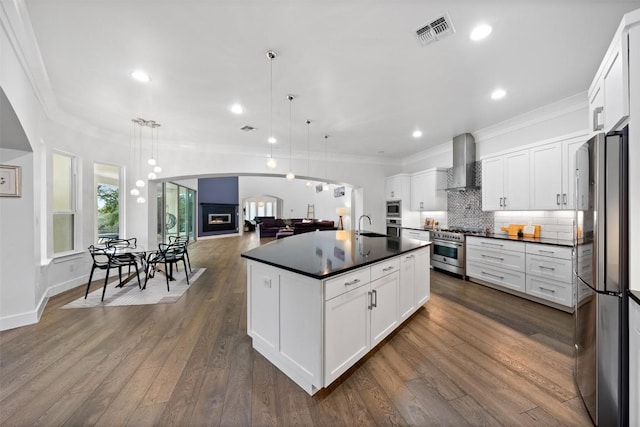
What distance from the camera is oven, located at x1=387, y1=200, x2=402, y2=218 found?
21.4 feet

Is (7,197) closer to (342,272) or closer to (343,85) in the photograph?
(342,272)

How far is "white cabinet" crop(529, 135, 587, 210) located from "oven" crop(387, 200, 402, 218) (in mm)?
2963

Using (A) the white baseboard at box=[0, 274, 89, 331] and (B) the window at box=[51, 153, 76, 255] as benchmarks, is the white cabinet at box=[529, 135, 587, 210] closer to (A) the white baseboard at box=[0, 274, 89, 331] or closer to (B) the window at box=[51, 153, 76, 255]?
(A) the white baseboard at box=[0, 274, 89, 331]

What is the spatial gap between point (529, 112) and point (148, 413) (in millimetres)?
5685

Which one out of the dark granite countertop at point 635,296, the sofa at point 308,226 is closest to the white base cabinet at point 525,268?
the dark granite countertop at point 635,296

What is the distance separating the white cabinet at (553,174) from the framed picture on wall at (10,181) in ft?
21.6

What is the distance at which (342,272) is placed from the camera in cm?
178

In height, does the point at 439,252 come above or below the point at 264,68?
below

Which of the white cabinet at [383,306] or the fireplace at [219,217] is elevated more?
the fireplace at [219,217]

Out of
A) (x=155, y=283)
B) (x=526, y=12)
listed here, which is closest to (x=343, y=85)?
(x=526, y=12)

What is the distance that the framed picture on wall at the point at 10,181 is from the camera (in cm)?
272

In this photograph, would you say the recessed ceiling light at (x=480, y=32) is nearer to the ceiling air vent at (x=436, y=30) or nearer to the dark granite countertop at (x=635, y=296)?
the ceiling air vent at (x=436, y=30)

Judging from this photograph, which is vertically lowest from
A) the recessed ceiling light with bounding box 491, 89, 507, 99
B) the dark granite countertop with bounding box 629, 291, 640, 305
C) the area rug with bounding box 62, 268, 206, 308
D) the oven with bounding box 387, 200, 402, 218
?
the area rug with bounding box 62, 268, 206, 308

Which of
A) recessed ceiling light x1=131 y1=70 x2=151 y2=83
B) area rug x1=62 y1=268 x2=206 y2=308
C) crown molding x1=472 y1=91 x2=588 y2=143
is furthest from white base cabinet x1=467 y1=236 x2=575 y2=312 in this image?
recessed ceiling light x1=131 y1=70 x2=151 y2=83
